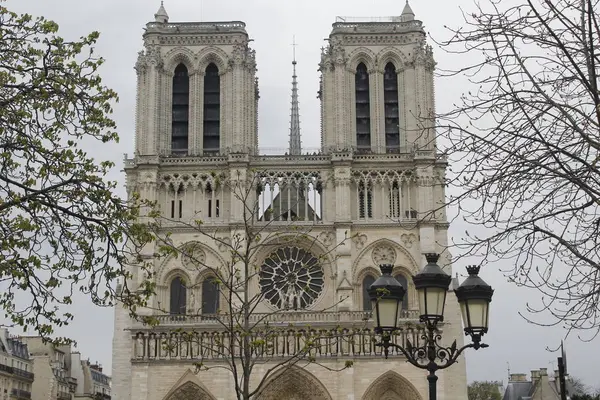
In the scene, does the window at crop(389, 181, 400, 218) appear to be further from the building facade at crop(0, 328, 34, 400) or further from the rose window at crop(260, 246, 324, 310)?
the building facade at crop(0, 328, 34, 400)

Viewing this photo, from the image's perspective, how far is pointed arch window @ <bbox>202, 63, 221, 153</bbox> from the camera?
1636 inches

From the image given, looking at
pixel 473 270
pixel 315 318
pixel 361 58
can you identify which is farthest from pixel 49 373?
pixel 473 270

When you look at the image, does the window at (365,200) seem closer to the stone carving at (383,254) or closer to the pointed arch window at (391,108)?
the stone carving at (383,254)

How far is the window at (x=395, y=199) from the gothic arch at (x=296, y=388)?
7195 millimetres

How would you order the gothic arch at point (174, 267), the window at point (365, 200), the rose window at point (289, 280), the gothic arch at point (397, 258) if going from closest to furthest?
1. the gothic arch at point (397, 258)
2. the gothic arch at point (174, 267)
3. the rose window at point (289, 280)
4. the window at point (365, 200)

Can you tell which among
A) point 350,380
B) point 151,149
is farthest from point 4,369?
point 350,380

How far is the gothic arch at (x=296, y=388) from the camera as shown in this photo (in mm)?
→ 37875

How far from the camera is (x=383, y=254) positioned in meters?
39.6

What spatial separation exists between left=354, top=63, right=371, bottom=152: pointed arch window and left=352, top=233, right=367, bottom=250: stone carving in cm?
369

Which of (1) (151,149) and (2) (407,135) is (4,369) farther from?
(2) (407,135)

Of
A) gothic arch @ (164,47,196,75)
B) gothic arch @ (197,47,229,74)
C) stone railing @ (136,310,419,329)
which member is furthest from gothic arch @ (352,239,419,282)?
gothic arch @ (164,47,196,75)

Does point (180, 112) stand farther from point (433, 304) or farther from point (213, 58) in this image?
point (433, 304)

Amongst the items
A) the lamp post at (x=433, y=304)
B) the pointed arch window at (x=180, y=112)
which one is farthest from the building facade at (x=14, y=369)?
the lamp post at (x=433, y=304)

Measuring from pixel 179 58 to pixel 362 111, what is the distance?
8019 millimetres
